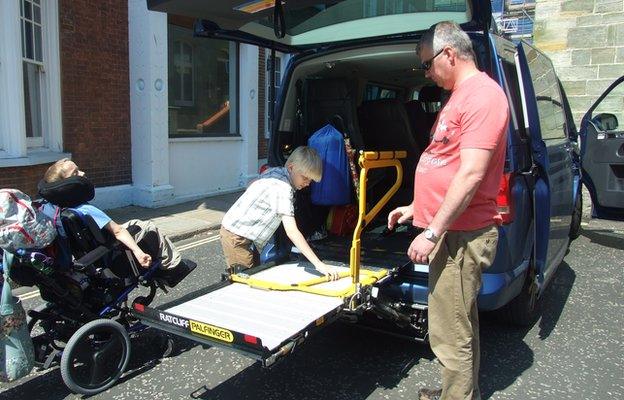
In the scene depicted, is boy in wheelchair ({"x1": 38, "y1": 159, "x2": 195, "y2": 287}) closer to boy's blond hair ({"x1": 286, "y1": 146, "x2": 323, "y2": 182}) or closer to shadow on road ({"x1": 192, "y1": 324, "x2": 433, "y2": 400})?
shadow on road ({"x1": 192, "y1": 324, "x2": 433, "y2": 400})

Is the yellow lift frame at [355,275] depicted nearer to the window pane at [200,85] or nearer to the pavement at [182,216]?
the pavement at [182,216]

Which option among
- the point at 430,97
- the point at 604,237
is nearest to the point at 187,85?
the point at 430,97

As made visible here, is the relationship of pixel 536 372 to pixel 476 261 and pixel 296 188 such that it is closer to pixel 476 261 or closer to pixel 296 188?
pixel 476 261

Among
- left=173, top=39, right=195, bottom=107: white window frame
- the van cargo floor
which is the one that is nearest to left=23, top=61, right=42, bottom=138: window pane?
left=173, top=39, right=195, bottom=107: white window frame

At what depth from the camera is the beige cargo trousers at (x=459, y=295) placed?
8.59 ft

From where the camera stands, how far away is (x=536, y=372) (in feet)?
11.0

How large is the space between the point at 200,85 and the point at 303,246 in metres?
7.57

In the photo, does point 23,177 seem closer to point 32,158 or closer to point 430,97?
point 32,158

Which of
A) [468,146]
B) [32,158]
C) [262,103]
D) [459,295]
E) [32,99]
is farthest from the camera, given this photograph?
[262,103]

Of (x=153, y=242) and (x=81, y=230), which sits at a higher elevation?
(x=81, y=230)

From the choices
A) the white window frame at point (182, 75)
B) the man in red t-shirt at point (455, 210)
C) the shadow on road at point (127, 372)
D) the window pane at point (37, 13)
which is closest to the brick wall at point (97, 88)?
the window pane at point (37, 13)

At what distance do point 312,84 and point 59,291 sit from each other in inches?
94.5

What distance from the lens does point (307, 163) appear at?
3502mm

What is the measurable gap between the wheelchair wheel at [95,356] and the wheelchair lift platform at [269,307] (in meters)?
0.30
